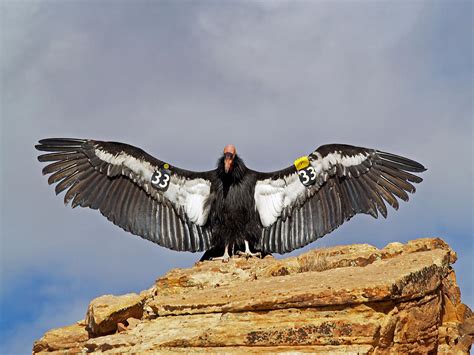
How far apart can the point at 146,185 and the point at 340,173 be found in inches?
143

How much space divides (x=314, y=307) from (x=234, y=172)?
4.61 metres

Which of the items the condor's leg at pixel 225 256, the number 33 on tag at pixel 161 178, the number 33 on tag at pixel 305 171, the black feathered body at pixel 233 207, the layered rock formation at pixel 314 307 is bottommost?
the layered rock formation at pixel 314 307

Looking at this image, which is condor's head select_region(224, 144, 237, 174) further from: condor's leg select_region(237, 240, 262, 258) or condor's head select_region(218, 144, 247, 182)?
condor's leg select_region(237, 240, 262, 258)

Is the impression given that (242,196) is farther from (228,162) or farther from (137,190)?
(137,190)

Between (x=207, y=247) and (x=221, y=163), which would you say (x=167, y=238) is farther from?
(x=221, y=163)

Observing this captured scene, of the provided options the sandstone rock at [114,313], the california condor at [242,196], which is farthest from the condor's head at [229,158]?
the sandstone rock at [114,313]

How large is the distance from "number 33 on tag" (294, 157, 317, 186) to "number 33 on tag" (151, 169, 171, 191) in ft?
7.83

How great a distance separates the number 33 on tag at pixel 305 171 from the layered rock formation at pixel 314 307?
2034mm

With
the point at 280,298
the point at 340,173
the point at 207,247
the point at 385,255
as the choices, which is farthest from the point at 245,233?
the point at 280,298

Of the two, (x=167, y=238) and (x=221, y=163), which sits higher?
(x=221, y=163)

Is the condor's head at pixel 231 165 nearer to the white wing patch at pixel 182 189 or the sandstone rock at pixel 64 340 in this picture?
the white wing patch at pixel 182 189

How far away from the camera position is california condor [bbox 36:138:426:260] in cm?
1295

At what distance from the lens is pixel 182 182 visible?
13375 millimetres

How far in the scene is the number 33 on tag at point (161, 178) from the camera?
13438 mm
